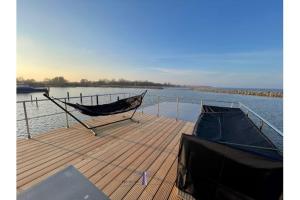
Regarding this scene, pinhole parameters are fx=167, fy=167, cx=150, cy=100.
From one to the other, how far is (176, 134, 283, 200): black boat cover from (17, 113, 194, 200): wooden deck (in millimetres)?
495

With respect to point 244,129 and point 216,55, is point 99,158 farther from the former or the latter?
point 216,55

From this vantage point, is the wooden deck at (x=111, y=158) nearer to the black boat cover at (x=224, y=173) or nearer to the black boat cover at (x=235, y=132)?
the black boat cover at (x=224, y=173)

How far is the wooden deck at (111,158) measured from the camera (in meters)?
1.95

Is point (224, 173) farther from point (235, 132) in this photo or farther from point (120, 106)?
point (120, 106)

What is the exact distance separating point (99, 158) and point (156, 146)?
1060 mm

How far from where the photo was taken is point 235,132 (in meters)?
2.88

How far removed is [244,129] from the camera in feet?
9.63

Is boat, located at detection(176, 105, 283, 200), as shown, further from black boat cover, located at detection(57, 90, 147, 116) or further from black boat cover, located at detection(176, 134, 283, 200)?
black boat cover, located at detection(57, 90, 147, 116)

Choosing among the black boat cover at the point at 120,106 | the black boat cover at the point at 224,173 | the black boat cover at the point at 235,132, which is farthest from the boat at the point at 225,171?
the black boat cover at the point at 120,106

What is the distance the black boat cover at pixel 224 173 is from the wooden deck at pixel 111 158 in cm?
50

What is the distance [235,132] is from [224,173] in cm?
184

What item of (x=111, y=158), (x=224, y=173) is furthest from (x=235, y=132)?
(x=111, y=158)

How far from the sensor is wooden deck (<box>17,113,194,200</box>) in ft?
6.41
